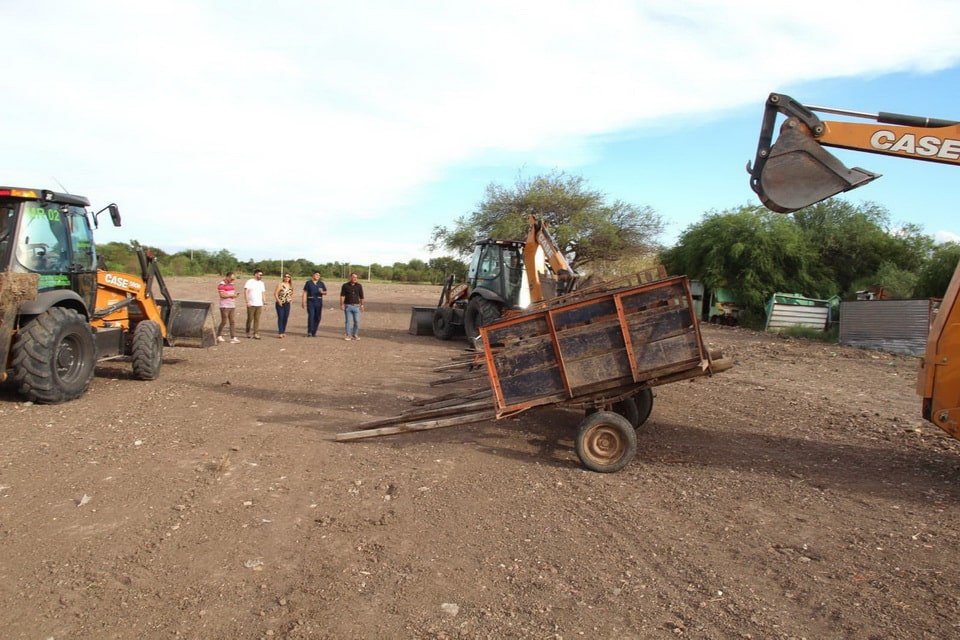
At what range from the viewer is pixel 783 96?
18.5 ft

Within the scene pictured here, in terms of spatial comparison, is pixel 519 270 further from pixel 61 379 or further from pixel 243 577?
pixel 243 577

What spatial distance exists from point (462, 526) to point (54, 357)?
5654mm

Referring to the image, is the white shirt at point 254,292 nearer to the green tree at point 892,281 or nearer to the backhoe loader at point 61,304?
the backhoe loader at point 61,304

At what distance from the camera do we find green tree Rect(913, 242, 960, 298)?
18391 millimetres

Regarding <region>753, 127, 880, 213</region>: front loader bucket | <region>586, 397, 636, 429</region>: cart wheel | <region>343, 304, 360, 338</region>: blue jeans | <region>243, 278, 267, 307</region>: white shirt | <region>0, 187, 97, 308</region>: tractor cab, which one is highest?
<region>753, 127, 880, 213</region>: front loader bucket

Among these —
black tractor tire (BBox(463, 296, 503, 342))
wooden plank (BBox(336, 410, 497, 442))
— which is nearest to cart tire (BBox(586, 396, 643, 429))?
wooden plank (BBox(336, 410, 497, 442))

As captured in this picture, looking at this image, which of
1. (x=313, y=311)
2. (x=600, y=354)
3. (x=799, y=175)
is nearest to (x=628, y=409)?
(x=600, y=354)

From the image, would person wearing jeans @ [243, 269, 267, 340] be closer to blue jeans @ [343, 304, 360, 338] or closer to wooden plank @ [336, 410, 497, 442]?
blue jeans @ [343, 304, 360, 338]

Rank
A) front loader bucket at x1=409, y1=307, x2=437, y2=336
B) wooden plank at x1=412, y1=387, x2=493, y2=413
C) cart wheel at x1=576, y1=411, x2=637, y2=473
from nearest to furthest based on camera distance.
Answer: cart wheel at x1=576, y1=411, x2=637, y2=473 → wooden plank at x1=412, y1=387, x2=493, y2=413 → front loader bucket at x1=409, y1=307, x2=437, y2=336

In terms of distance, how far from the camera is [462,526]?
4395mm

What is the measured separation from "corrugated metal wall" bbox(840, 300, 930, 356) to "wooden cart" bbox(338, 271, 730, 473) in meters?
12.1

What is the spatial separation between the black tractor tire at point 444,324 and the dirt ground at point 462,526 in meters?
8.67

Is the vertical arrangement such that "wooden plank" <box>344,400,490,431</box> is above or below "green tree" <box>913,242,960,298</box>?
below

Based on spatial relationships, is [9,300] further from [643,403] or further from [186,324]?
[643,403]
